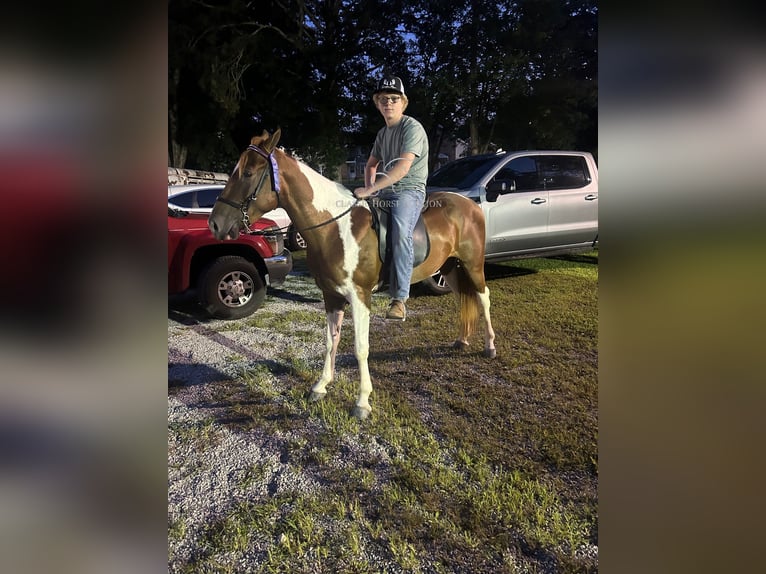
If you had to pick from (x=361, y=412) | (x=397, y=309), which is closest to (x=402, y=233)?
(x=397, y=309)

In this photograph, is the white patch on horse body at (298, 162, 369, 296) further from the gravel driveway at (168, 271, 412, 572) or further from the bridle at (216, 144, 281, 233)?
the gravel driveway at (168, 271, 412, 572)

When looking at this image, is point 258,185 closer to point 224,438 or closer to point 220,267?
point 220,267

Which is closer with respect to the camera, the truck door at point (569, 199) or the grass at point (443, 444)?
the grass at point (443, 444)

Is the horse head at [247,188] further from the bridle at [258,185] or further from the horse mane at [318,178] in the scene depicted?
the horse mane at [318,178]

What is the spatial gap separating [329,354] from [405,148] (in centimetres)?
134

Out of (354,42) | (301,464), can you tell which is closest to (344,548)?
(301,464)

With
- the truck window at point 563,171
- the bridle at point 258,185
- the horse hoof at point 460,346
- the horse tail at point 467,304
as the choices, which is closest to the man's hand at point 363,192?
the bridle at point 258,185

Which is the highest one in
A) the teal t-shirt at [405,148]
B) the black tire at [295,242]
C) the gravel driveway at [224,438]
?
the teal t-shirt at [405,148]

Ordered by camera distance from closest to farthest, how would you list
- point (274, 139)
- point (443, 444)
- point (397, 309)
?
point (274, 139) → point (443, 444) → point (397, 309)

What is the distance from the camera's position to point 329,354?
2912 millimetres

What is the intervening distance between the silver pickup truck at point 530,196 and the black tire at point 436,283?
17.0 inches

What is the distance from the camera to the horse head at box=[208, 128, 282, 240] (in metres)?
2.36

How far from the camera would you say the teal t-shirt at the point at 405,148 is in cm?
243
